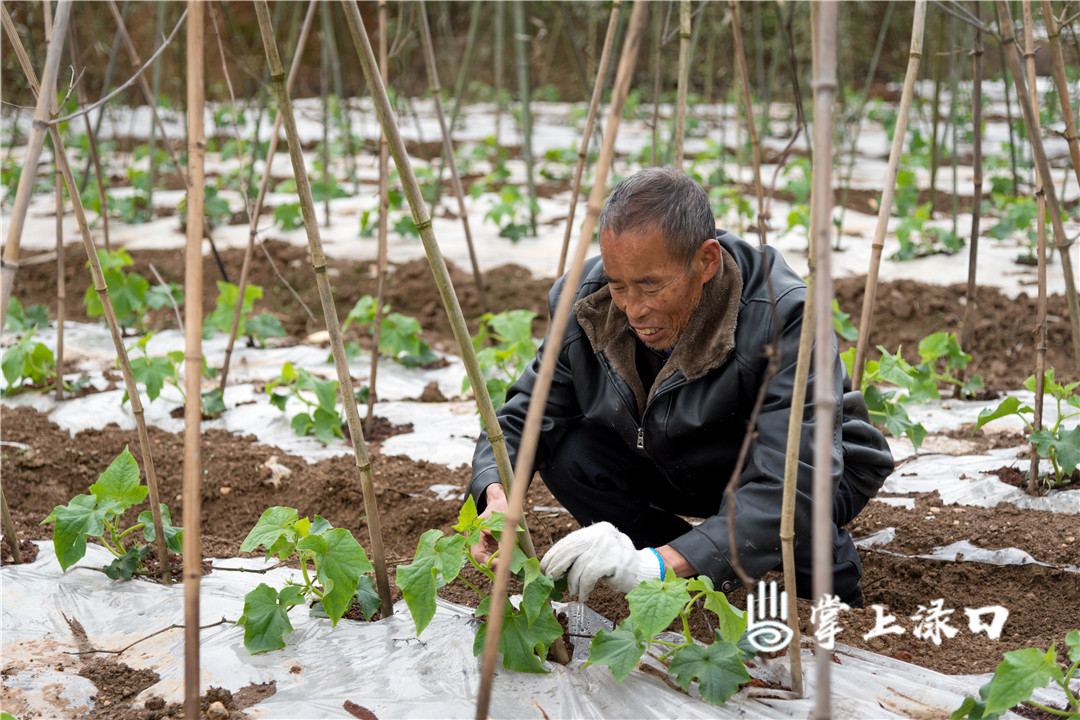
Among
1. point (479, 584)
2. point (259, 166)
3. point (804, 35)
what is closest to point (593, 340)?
point (479, 584)

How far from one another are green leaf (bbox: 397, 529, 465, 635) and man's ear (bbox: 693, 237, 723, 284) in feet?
2.17

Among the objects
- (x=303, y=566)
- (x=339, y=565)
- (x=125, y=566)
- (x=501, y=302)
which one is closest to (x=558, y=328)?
(x=339, y=565)

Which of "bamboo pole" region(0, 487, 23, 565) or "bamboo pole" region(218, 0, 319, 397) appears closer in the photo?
"bamboo pole" region(0, 487, 23, 565)

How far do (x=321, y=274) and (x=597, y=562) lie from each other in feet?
2.09

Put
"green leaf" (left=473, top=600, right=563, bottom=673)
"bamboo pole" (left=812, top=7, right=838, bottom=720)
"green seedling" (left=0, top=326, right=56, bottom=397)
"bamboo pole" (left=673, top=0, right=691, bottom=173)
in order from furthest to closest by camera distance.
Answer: "green seedling" (left=0, top=326, right=56, bottom=397), "bamboo pole" (left=673, top=0, right=691, bottom=173), "green leaf" (left=473, top=600, right=563, bottom=673), "bamboo pole" (left=812, top=7, right=838, bottom=720)

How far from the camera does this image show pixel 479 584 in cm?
190

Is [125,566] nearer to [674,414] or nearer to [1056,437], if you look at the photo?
[674,414]

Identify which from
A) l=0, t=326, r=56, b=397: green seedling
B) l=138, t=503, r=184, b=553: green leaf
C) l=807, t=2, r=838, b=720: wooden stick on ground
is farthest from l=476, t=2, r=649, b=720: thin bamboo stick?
l=0, t=326, r=56, b=397: green seedling

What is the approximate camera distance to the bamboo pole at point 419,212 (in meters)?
1.17

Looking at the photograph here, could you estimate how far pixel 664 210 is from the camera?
155 centimetres

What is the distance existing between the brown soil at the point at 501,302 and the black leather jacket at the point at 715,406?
5.48 ft

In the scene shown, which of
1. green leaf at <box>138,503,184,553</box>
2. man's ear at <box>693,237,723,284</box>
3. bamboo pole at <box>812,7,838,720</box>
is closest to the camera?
bamboo pole at <box>812,7,838,720</box>

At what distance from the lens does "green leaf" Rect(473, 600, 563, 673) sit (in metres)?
1.41

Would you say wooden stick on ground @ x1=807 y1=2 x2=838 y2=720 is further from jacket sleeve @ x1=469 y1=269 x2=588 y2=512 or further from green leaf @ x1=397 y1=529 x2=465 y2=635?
jacket sleeve @ x1=469 y1=269 x2=588 y2=512
